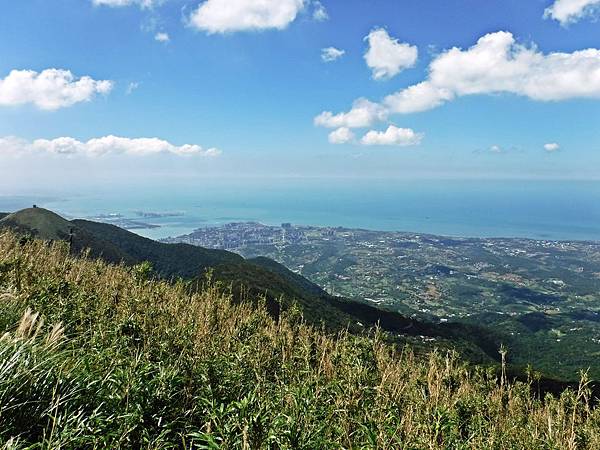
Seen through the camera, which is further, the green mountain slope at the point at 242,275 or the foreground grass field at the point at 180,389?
the green mountain slope at the point at 242,275

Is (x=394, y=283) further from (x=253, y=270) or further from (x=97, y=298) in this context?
(x=97, y=298)

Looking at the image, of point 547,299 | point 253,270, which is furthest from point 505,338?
point 547,299

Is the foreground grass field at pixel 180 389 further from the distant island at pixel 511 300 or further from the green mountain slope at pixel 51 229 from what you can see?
the distant island at pixel 511 300

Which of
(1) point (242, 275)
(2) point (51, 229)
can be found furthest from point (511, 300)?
(2) point (51, 229)

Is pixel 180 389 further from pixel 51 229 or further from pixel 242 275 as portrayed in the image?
pixel 51 229

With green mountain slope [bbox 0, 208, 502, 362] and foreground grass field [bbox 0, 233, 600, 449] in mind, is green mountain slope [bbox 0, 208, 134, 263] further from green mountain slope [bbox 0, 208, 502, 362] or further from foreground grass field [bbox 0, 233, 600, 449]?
foreground grass field [bbox 0, 233, 600, 449]

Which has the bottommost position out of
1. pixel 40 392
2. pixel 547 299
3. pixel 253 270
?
pixel 547 299

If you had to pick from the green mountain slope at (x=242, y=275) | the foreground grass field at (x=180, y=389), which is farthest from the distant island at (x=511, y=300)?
the foreground grass field at (x=180, y=389)

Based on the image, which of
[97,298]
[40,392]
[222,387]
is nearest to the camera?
[40,392]
